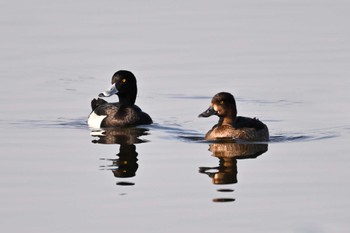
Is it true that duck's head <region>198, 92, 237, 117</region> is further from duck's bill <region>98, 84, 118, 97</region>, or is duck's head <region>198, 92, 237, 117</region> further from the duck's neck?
duck's bill <region>98, 84, 118, 97</region>

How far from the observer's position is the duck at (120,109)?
65.9 feet

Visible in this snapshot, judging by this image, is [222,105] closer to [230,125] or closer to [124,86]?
[230,125]

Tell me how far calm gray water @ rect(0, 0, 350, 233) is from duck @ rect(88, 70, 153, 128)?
0.98 ft

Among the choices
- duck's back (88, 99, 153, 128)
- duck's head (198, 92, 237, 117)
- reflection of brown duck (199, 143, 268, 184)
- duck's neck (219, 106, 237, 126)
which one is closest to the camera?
reflection of brown duck (199, 143, 268, 184)

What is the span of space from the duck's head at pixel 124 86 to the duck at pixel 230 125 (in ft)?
10.1

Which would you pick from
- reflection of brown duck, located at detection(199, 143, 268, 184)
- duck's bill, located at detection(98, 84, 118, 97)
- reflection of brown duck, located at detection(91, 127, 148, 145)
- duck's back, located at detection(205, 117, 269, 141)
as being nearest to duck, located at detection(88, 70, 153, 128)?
duck's bill, located at detection(98, 84, 118, 97)

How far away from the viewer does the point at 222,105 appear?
59.1 ft

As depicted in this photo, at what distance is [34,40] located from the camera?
26859mm

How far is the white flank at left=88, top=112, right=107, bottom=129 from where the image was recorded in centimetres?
1986

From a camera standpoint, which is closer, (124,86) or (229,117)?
(229,117)

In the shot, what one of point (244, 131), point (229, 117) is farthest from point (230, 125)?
point (244, 131)

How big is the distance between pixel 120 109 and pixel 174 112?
949 mm

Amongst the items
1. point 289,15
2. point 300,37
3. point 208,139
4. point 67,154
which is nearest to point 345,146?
point 208,139

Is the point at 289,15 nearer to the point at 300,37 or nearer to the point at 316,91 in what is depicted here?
the point at 300,37
